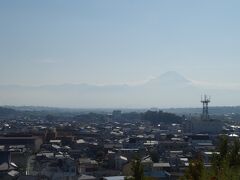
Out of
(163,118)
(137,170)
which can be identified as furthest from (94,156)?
(163,118)

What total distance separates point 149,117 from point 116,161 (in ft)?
195

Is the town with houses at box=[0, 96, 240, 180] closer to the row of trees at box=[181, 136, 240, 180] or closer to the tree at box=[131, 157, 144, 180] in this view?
the row of trees at box=[181, 136, 240, 180]

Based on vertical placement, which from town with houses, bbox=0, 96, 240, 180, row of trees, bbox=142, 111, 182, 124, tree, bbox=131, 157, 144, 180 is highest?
row of trees, bbox=142, 111, 182, 124

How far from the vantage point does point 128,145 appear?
42.5 m

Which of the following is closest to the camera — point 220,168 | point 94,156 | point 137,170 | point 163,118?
point 137,170

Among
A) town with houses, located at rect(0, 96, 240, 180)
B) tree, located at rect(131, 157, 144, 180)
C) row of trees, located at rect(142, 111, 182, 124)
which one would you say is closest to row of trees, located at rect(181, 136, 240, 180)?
tree, located at rect(131, 157, 144, 180)

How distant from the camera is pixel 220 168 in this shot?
27.9 feet

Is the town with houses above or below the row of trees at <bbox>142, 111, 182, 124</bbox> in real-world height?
below

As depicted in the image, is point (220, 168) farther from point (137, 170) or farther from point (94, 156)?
point (94, 156)

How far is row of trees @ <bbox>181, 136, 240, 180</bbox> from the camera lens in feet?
23.9

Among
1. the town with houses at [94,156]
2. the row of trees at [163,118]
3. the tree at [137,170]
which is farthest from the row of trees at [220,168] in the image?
the row of trees at [163,118]

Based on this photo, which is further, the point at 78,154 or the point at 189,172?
the point at 78,154

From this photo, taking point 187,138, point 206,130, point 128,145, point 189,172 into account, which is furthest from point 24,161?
point 206,130

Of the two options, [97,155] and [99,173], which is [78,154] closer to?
[97,155]
